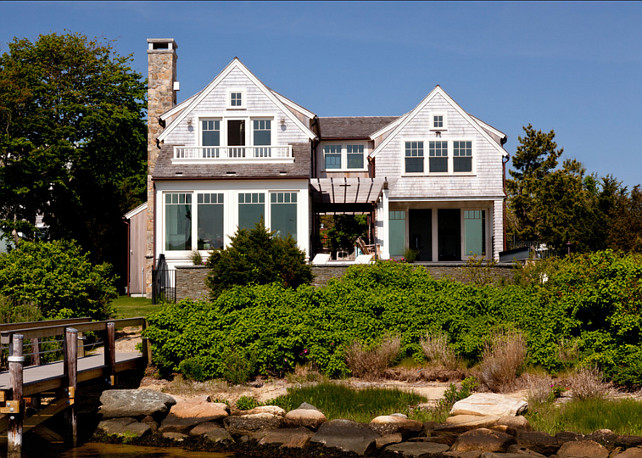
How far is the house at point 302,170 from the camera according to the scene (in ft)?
93.2

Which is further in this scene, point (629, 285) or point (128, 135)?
point (128, 135)

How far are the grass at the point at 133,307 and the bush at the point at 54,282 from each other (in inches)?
96.8

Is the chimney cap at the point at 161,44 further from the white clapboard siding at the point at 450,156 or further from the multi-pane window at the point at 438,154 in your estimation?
the multi-pane window at the point at 438,154

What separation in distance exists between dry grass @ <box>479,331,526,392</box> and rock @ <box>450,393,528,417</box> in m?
1.06

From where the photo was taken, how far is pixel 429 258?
108ft

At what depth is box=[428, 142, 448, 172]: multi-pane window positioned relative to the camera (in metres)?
31.3

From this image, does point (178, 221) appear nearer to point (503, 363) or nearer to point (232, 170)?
point (232, 170)

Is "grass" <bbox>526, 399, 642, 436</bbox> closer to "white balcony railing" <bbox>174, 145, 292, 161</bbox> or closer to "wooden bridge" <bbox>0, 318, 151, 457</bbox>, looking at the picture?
"wooden bridge" <bbox>0, 318, 151, 457</bbox>

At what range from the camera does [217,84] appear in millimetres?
30469

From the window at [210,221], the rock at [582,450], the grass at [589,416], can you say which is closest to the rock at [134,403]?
the grass at [589,416]

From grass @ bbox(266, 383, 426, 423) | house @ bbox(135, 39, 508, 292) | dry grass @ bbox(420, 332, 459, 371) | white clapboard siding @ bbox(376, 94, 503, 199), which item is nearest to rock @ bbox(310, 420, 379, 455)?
grass @ bbox(266, 383, 426, 423)

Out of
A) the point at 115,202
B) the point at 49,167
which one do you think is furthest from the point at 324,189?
the point at 49,167

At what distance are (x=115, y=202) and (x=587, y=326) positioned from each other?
88.9 feet

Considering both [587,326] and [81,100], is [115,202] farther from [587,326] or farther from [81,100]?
[587,326]
